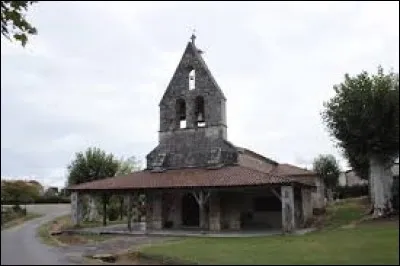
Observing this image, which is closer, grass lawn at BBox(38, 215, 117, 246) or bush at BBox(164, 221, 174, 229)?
grass lawn at BBox(38, 215, 117, 246)

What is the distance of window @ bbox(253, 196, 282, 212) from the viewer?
32344mm

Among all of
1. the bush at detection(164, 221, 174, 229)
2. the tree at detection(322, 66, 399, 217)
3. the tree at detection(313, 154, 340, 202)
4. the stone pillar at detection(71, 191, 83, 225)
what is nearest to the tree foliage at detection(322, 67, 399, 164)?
the tree at detection(322, 66, 399, 217)

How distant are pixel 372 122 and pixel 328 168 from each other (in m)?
32.9

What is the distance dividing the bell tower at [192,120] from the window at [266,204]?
308 centimetres

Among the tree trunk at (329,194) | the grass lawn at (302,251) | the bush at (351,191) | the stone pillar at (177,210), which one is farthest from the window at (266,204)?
the bush at (351,191)

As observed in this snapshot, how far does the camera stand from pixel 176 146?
35281mm

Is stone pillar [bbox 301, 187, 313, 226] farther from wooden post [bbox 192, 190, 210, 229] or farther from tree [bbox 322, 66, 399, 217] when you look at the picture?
wooden post [bbox 192, 190, 210, 229]

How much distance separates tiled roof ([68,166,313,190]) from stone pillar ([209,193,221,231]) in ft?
5.17

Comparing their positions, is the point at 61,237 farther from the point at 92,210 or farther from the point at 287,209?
the point at 92,210

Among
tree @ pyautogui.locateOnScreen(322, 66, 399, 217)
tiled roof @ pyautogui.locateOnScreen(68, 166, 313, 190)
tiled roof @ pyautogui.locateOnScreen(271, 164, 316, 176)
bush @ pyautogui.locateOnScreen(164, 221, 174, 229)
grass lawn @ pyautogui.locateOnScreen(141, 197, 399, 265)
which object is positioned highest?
tree @ pyautogui.locateOnScreen(322, 66, 399, 217)

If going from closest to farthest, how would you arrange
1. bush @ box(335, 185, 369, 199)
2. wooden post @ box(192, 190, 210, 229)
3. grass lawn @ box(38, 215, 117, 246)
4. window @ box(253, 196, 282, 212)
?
grass lawn @ box(38, 215, 117, 246) → wooden post @ box(192, 190, 210, 229) → window @ box(253, 196, 282, 212) → bush @ box(335, 185, 369, 199)

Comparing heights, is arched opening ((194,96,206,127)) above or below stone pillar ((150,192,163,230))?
above

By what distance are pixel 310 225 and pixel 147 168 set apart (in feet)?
38.7

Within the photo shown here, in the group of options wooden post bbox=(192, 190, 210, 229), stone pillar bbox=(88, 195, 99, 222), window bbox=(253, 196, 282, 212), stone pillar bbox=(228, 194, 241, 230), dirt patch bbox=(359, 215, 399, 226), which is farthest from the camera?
stone pillar bbox=(88, 195, 99, 222)
